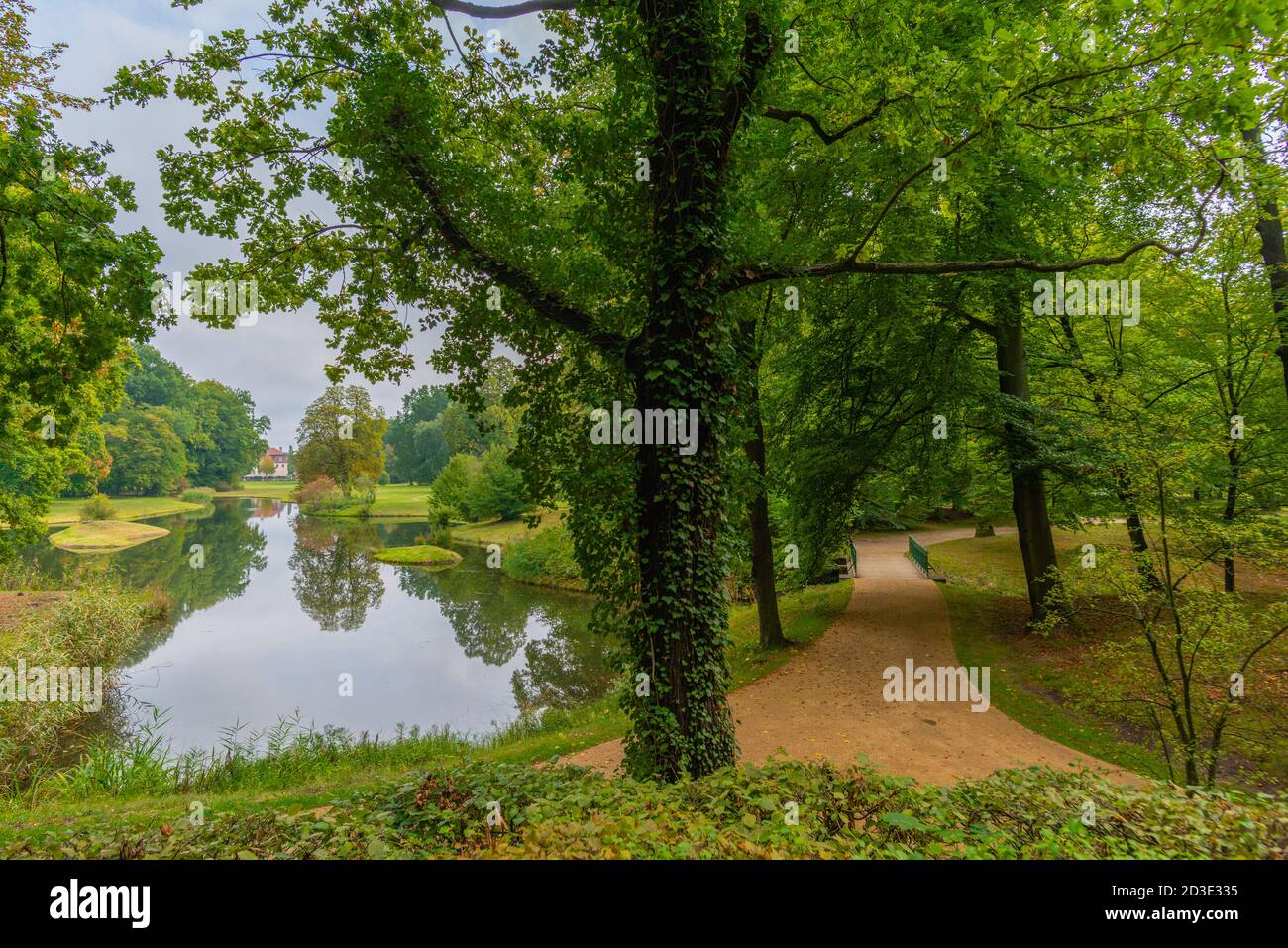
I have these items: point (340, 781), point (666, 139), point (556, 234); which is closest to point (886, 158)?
point (666, 139)

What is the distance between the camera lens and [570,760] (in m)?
7.30

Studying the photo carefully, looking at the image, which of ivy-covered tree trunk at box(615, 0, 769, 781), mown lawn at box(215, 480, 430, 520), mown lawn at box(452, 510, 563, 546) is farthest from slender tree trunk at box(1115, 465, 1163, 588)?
mown lawn at box(215, 480, 430, 520)

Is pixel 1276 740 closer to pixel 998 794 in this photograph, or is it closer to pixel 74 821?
pixel 998 794

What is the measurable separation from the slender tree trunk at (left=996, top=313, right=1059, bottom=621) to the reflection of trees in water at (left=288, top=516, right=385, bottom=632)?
18549 mm

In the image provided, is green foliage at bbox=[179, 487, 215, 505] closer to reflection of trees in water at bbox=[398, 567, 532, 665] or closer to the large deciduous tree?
reflection of trees in water at bbox=[398, 567, 532, 665]

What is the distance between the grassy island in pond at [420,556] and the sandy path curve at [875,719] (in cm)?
2114

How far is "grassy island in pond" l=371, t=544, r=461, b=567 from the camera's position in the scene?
27.3 metres

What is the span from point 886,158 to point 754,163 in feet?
9.85

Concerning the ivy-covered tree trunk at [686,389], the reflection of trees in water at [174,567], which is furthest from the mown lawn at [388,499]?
the ivy-covered tree trunk at [686,389]

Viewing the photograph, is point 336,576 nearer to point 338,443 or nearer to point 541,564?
point 541,564

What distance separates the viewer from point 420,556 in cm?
2755

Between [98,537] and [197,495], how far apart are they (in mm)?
24132

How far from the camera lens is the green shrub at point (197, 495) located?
46750 millimetres
